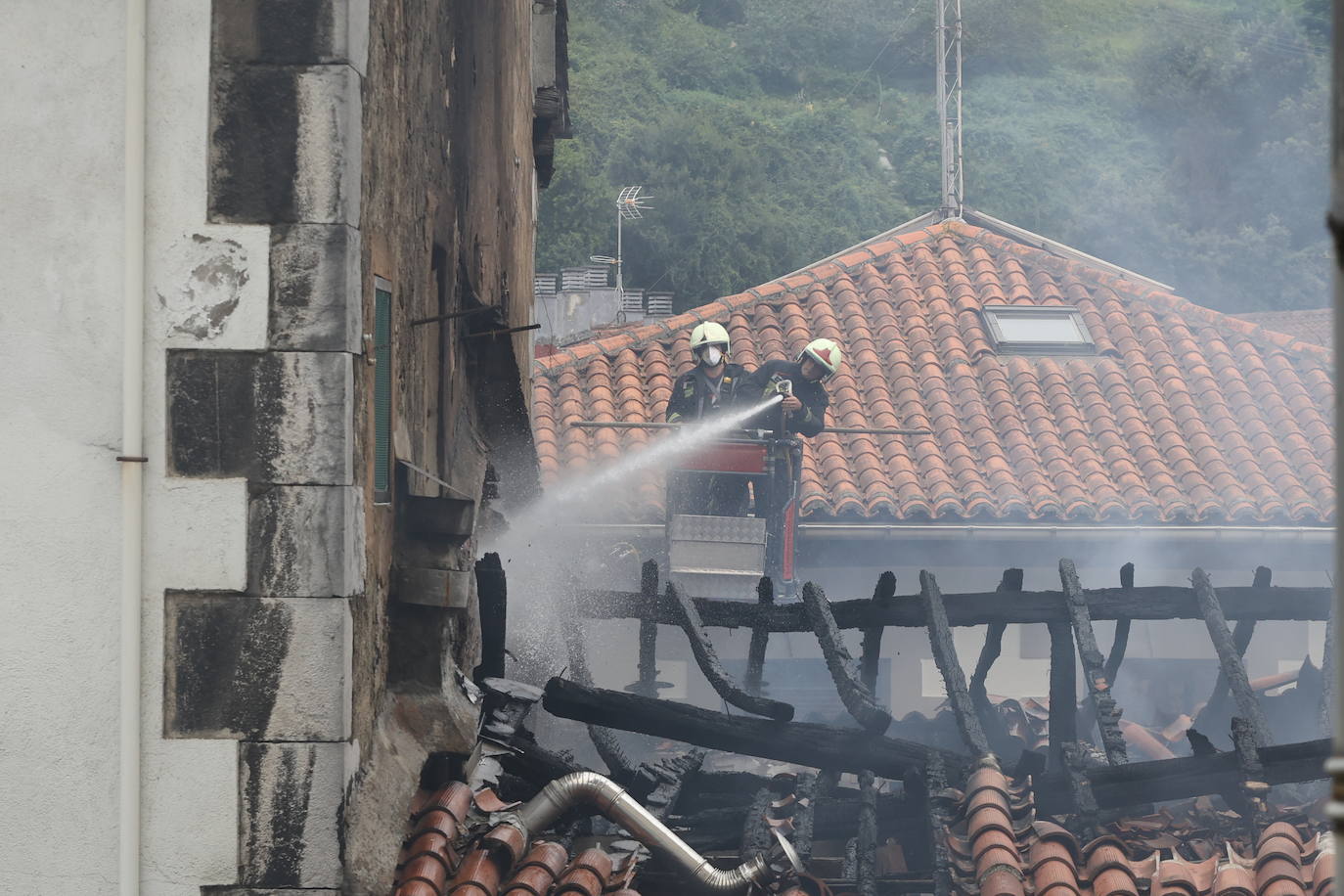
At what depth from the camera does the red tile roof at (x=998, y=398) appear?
14766mm

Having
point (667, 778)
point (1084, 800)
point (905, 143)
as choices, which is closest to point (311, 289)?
point (667, 778)

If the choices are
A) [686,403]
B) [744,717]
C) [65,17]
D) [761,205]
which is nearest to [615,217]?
[761,205]

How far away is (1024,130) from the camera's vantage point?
48.4m

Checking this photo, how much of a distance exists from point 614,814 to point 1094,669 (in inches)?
121

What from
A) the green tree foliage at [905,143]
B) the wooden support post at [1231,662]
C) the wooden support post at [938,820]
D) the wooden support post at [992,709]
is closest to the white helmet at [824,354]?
the wooden support post at [992,709]

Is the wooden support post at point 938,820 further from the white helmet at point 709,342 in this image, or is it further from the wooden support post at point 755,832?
the white helmet at point 709,342

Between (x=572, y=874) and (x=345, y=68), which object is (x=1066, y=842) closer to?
(x=572, y=874)

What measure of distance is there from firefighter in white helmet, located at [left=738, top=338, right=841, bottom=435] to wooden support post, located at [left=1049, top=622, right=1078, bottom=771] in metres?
4.73

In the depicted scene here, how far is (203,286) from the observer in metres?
4.39

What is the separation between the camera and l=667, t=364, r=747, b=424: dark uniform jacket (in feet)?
44.4

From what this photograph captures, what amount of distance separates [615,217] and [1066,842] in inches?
1302

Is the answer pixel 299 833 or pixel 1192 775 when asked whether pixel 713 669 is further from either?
pixel 299 833

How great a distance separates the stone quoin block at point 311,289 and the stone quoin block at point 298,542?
0.42m

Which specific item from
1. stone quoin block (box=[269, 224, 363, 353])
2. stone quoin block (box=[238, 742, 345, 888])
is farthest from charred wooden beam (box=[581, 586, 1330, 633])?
stone quoin block (box=[269, 224, 363, 353])
